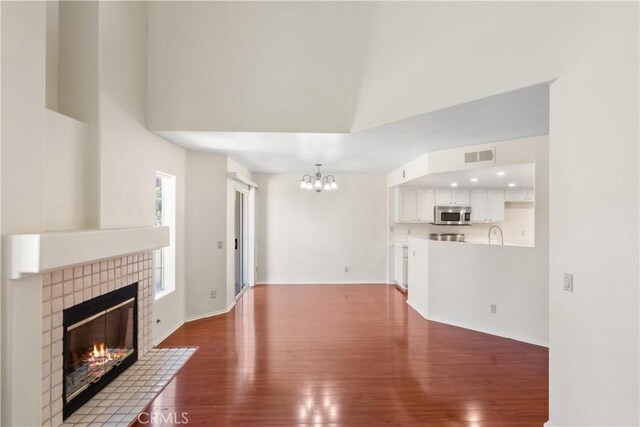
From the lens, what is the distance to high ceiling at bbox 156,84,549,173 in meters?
2.55

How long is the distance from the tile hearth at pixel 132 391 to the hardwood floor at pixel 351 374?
120 millimetres

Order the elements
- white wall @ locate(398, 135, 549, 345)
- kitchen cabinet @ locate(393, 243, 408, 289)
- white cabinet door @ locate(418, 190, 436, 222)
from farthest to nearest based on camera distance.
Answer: white cabinet door @ locate(418, 190, 436, 222), kitchen cabinet @ locate(393, 243, 408, 289), white wall @ locate(398, 135, 549, 345)

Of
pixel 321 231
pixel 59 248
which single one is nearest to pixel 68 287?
pixel 59 248

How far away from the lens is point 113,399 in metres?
2.46

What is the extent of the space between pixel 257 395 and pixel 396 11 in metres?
3.66

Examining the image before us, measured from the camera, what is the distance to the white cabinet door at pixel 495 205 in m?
6.07

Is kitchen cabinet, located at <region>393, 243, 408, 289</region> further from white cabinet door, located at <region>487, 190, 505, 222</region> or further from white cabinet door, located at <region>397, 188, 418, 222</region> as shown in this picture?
white cabinet door, located at <region>487, 190, 505, 222</region>

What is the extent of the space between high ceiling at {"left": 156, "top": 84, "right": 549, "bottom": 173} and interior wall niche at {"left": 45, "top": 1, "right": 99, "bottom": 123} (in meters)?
0.84

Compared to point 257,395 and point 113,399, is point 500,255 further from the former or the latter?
point 113,399

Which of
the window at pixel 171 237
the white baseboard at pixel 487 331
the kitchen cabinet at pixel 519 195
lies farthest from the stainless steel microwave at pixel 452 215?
the window at pixel 171 237

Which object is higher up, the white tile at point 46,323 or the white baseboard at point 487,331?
the white tile at point 46,323

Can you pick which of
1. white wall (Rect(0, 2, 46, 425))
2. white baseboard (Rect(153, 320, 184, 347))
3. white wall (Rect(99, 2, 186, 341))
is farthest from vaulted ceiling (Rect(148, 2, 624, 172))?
white baseboard (Rect(153, 320, 184, 347))

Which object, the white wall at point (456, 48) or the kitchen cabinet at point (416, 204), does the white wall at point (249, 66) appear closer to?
the white wall at point (456, 48)

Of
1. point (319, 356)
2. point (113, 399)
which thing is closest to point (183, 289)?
point (113, 399)
